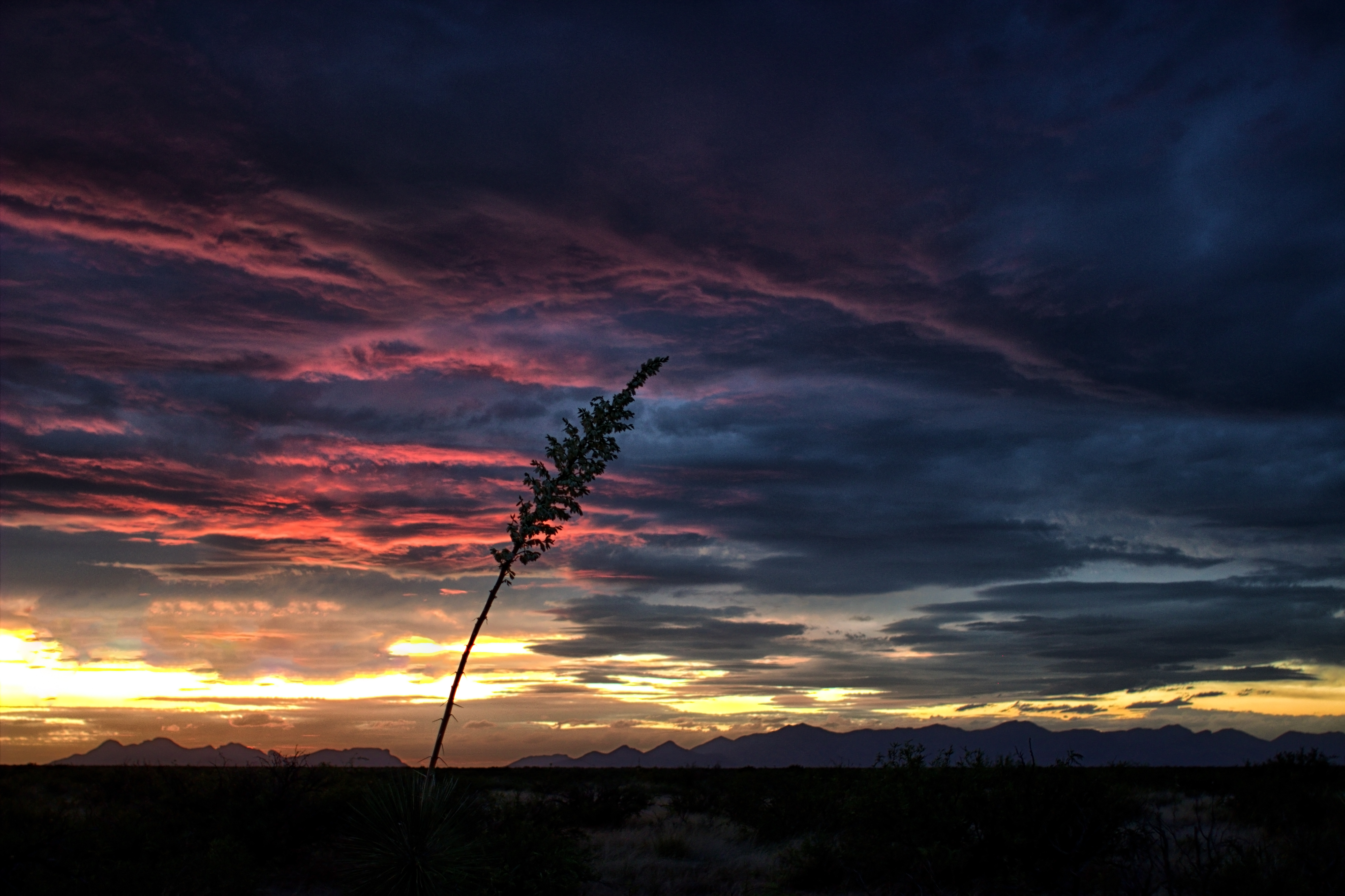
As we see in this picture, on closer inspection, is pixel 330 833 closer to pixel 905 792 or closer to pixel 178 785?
pixel 178 785

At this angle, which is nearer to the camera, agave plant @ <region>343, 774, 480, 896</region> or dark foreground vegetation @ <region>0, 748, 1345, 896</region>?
agave plant @ <region>343, 774, 480, 896</region>

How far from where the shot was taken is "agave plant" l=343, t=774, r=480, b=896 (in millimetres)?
9508

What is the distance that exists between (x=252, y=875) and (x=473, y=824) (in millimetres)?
3885

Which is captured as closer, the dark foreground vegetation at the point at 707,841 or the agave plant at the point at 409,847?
the agave plant at the point at 409,847

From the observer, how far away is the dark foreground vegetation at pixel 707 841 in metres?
9.73

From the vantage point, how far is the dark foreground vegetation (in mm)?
9727

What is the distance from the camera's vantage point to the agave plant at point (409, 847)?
9.51m

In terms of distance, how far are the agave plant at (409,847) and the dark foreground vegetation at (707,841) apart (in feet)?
0.07

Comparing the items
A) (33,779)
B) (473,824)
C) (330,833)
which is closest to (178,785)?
(330,833)

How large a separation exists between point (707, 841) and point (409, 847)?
1091cm

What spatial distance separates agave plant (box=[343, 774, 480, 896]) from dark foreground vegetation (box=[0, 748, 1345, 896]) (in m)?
0.02

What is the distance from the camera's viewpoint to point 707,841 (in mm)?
18938

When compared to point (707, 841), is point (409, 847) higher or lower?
higher

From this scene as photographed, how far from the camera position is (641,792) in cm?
3039
